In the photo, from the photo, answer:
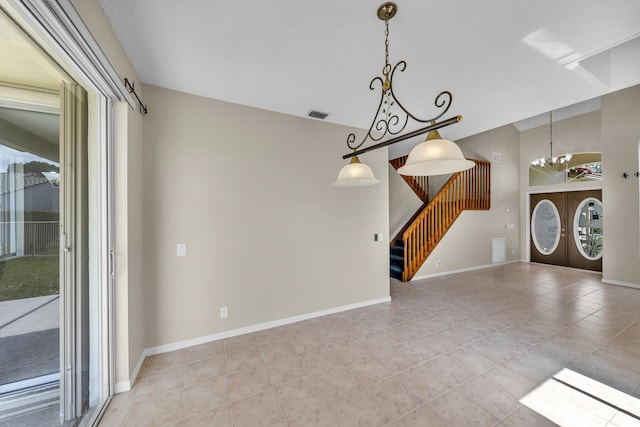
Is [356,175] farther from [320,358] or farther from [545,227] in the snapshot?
[545,227]

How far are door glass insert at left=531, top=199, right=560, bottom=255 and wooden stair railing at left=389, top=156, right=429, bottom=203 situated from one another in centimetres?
340

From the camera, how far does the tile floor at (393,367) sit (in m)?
1.67

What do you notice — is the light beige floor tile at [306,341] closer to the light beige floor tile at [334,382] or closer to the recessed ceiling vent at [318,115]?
the light beige floor tile at [334,382]

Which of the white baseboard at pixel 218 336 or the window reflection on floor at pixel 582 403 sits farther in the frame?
the white baseboard at pixel 218 336

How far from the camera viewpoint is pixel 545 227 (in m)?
6.70

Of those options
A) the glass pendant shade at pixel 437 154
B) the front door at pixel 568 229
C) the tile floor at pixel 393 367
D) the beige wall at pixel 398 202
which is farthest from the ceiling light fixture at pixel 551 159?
the glass pendant shade at pixel 437 154

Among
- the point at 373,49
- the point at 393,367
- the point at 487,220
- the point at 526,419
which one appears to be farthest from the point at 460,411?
the point at 487,220

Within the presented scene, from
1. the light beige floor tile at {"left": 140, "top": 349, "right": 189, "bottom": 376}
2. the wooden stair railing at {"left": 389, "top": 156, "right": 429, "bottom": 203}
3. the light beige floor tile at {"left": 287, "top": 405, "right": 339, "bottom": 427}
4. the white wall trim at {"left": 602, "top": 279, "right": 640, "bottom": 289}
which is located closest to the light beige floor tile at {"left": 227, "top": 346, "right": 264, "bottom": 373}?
the light beige floor tile at {"left": 140, "top": 349, "right": 189, "bottom": 376}

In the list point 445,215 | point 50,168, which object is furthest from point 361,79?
point 445,215

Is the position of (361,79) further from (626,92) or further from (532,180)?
(532,180)

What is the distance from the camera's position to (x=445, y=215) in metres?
5.66

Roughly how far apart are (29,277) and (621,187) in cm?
827

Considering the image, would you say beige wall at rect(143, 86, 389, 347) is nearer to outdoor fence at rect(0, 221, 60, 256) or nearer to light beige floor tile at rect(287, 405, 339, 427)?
outdoor fence at rect(0, 221, 60, 256)

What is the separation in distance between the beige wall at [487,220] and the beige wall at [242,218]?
3012 mm
